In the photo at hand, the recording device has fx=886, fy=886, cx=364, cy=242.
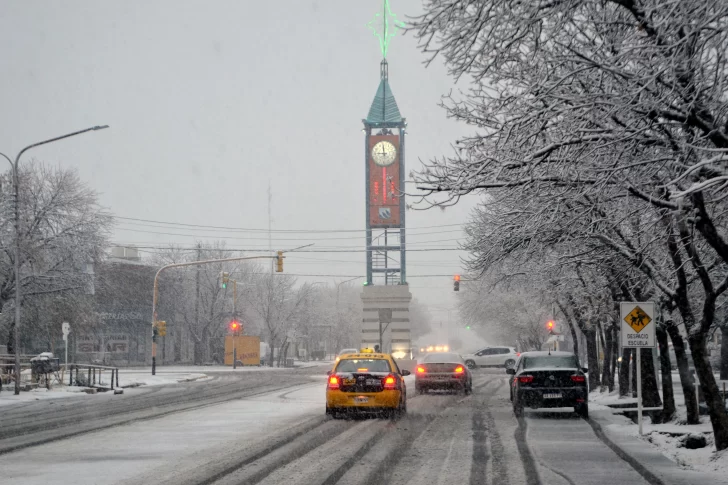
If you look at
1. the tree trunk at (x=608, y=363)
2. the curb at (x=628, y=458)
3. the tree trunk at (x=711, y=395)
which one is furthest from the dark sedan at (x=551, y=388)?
the tree trunk at (x=608, y=363)

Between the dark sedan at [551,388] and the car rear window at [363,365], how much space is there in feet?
11.7

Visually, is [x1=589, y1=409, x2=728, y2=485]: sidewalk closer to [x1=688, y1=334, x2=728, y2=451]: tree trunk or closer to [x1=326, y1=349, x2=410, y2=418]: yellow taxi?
[x1=688, y1=334, x2=728, y2=451]: tree trunk

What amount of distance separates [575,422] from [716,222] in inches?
306

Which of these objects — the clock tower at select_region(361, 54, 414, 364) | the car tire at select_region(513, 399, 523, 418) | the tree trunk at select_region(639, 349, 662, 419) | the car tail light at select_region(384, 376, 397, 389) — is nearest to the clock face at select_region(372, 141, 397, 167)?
the clock tower at select_region(361, 54, 414, 364)

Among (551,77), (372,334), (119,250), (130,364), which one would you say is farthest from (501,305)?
(551,77)

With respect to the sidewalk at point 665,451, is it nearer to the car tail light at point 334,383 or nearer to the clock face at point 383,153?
the car tail light at point 334,383

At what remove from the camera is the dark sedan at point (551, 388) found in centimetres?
2167

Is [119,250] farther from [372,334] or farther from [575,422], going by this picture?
[575,422]

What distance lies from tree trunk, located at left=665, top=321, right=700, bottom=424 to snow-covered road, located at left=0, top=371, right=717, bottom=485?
211cm

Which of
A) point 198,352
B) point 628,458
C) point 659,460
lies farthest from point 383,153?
point 659,460

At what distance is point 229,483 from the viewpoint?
34.4ft

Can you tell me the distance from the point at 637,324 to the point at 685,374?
6.00 ft

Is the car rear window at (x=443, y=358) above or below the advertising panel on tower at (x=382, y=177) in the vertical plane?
below

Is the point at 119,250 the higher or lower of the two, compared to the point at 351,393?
higher
